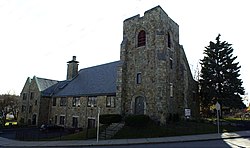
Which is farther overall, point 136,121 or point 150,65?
point 150,65

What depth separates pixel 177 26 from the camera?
29516 millimetres

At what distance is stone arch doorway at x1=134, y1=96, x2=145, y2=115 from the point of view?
2464cm

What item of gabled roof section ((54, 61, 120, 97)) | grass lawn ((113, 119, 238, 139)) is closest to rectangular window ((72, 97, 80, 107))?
gabled roof section ((54, 61, 120, 97))

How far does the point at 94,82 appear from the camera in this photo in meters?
34.2

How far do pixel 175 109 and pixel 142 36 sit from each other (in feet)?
32.2

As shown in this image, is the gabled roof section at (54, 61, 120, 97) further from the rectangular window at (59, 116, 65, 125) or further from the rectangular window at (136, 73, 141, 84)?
the rectangular window at (136, 73, 141, 84)

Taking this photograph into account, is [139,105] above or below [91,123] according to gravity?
Result: above

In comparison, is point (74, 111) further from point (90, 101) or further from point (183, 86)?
point (183, 86)

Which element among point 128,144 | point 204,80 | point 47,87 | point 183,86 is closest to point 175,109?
point 183,86

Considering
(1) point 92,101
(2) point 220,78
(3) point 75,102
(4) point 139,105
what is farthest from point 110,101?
(2) point 220,78

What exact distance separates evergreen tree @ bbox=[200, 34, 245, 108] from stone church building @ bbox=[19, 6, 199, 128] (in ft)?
6.96

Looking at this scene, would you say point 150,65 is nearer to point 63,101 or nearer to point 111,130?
point 111,130

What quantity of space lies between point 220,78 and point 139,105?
48.7 feet

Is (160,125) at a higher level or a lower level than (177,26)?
lower
